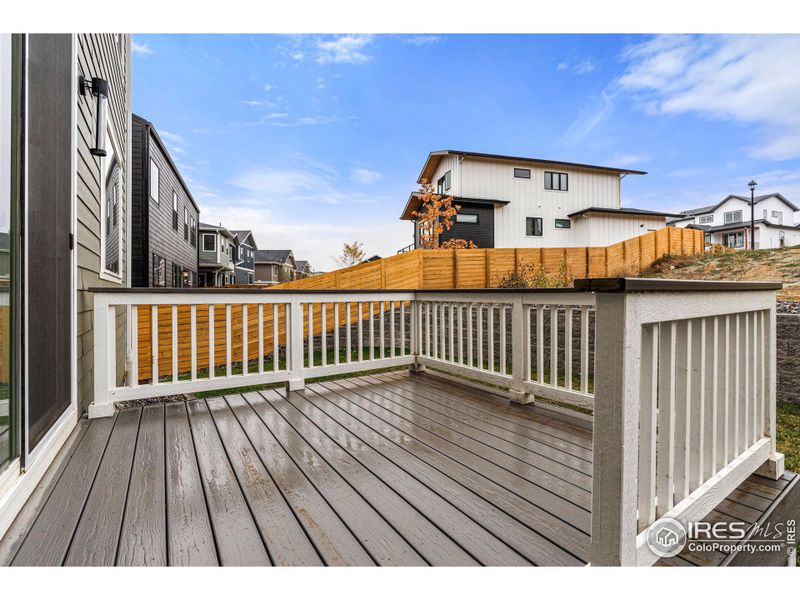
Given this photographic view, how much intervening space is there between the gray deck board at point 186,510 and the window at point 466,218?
14065 mm

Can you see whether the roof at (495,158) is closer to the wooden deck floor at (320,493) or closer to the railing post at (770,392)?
the wooden deck floor at (320,493)

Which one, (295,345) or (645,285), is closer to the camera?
(645,285)

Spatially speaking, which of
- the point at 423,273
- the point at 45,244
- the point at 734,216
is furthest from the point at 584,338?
the point at 734,216

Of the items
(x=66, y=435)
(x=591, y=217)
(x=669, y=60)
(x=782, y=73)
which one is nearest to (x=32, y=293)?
(x=66, y=435)

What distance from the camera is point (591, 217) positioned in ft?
54.1

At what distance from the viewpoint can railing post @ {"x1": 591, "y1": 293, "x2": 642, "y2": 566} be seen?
0.97 m

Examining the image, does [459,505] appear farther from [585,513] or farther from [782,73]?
[782,73]

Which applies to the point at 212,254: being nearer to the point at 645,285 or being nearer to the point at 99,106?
the point at 99,106

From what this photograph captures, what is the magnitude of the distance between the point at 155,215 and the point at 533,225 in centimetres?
1344

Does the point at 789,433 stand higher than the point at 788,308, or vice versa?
the point at 788,308

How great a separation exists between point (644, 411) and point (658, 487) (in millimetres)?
299

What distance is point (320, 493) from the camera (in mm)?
1616

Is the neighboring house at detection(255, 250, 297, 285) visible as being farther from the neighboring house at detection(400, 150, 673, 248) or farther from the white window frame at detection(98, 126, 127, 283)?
the white window frame at detection(98, 126, 127, 283)

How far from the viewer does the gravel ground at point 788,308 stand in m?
4.22
